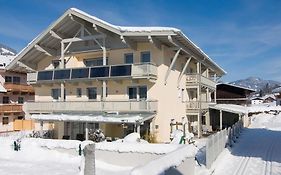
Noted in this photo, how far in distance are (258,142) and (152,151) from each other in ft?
36.8

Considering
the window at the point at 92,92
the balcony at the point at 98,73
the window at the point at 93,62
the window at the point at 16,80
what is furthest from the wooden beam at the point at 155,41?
the window at the point at 16,80

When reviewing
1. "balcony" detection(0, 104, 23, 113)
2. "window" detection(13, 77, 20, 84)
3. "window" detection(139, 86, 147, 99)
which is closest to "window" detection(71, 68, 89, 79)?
"window" detection(139, 86, 147, 99)

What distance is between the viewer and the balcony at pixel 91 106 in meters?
23.8

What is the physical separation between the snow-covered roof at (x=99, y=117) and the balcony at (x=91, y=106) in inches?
19.1

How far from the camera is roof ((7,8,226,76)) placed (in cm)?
2349

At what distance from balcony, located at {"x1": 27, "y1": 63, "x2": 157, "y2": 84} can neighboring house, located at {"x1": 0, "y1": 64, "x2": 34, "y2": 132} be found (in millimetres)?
10178

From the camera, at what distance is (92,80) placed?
2617cm

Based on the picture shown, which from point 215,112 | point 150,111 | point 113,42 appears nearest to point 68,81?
point 113,42

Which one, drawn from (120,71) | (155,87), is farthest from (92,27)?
(155,87)

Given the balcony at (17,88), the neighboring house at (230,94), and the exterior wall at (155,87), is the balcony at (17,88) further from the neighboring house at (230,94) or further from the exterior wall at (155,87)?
the neighboring house at (230,94)

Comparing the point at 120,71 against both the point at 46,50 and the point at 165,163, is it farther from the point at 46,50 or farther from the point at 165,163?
the point at 165,163

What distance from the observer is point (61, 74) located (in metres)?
27.7

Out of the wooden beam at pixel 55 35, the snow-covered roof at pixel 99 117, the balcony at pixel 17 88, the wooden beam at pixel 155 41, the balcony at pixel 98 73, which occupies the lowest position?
the snow-covered roof at pixel 99 117

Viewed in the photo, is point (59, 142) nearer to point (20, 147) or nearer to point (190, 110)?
point (20, 147)
